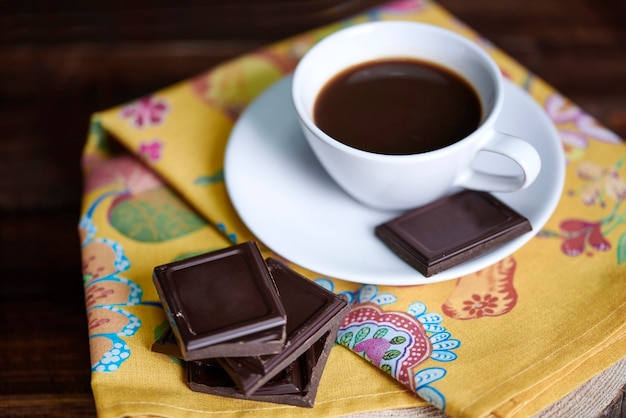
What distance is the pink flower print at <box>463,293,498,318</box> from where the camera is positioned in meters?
1.02

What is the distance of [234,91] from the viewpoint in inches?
55.4

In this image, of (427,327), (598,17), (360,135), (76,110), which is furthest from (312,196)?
(598,17)

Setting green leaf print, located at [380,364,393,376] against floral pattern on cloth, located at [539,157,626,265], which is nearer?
green leaf print, located at [380,364,393,376]

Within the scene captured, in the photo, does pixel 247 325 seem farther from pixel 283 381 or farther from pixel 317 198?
pixel 317 198

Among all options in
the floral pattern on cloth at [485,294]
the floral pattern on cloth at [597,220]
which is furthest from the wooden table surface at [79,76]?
the floral pattern on cloth at [485,294]

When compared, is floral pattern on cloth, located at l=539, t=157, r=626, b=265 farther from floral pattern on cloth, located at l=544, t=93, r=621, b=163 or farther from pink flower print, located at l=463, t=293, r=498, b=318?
pink flower print, located at l=463, t=293, r=498, b=318

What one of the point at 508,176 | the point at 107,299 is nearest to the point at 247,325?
the point at 107,299

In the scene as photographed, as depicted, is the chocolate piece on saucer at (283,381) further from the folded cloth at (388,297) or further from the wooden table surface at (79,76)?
the wooden table surface at (79,76)

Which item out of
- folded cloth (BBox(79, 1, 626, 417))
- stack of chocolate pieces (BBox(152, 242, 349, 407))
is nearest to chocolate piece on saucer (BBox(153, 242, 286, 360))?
stack of chocolate pieces (BBox(152, 242, 349, 407))

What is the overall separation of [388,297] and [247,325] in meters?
0.24

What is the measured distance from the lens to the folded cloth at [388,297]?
950 mm

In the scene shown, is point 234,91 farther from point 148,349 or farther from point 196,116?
point 148,349

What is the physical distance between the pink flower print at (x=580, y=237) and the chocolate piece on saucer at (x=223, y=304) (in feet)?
1.48

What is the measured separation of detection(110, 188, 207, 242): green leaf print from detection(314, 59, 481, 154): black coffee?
266mm
